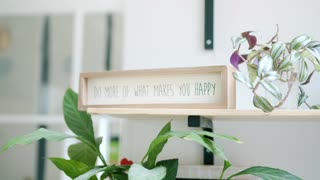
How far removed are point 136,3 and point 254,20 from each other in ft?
1.38

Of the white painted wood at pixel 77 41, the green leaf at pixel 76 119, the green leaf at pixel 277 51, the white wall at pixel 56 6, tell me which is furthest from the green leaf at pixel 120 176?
the white wall at pixel 56 6

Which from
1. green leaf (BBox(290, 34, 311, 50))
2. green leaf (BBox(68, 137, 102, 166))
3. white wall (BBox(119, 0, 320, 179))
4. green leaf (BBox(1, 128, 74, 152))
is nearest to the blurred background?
white wall (BBox(119, 0, 320, 179))

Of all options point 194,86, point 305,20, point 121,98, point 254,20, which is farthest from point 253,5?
point 121,98

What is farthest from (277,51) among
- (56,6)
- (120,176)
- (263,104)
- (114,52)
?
(56,6)

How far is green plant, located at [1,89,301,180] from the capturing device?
32.0 inches

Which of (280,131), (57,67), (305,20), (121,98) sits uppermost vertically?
(305,20)

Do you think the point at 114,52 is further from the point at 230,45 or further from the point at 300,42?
the point at 300,42

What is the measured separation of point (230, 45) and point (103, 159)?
0.58 m

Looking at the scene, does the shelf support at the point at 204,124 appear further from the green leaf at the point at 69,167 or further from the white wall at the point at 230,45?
the green leaf at the point at 69,167

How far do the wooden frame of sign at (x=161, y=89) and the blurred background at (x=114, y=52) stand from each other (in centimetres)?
31

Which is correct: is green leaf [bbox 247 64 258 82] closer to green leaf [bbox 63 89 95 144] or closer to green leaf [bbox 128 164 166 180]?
green leaf [bbox 128 164 166 180]

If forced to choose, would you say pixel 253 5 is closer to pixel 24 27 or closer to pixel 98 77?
pixel 98 77

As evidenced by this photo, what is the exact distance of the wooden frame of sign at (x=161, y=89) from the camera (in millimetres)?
923

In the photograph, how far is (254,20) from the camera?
4.09 ft
